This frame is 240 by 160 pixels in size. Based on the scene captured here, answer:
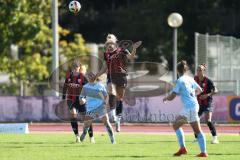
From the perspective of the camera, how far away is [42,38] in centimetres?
4722

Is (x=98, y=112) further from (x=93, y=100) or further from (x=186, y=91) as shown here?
(x=186, y=91)

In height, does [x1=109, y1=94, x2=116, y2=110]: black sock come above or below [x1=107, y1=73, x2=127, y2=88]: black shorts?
below

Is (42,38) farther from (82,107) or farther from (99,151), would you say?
(99,151)

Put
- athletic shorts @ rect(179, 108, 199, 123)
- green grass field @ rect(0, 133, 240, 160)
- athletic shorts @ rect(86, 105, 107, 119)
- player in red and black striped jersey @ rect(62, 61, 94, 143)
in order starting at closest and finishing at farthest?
athletic shorts @ rect(179, 108, 199, 123), green grass field @ rect(0, 133, 240, 160), player in red and black striped jersey @ rect(62, 61, 94, 143), athletic shorts @ rect(86, 105, 107, 119)

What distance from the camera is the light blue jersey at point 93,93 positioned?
21.0 m

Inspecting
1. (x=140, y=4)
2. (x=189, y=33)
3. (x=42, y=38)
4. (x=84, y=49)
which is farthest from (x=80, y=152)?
(x=140, y=4)

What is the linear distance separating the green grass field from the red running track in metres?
3.68

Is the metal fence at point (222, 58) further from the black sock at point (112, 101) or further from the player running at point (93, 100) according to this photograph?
the player running at point (93, 100)

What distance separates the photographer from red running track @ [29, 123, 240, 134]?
28116 mm

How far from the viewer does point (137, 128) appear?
1179 inches

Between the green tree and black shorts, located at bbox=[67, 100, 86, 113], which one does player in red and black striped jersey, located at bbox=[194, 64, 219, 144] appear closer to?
black shorts, located at bbox=[67, 100, 86, 113]

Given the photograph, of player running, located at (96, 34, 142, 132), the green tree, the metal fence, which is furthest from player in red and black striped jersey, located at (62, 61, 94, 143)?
the green tree

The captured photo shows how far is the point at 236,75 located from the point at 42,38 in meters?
16.5

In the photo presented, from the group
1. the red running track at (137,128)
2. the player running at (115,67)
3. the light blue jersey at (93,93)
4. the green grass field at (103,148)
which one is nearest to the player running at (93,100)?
the light blue jersey at (93,93)
